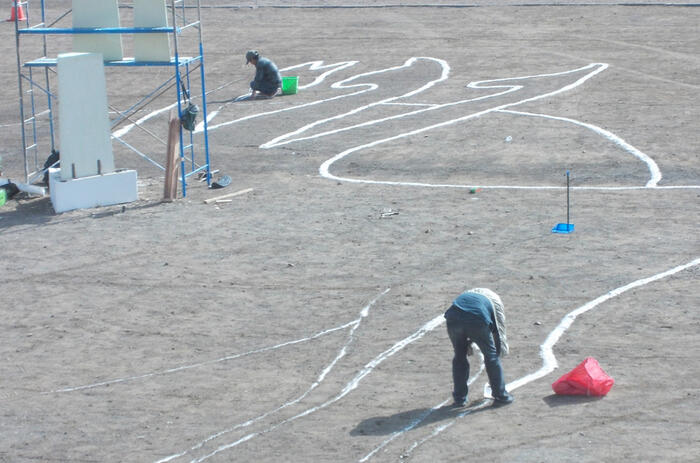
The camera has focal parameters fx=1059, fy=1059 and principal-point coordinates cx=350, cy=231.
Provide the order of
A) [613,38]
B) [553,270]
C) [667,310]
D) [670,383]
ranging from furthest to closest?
[613,38] < [553,270] < [667,310] < [670,383]

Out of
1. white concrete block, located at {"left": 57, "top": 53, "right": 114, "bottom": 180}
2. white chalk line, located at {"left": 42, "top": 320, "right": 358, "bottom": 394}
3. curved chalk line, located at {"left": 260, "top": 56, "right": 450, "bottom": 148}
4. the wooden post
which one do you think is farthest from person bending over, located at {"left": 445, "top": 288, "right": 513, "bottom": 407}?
curved chalk line, located at {"left": 260, "top": 56, "right": 450, "bottom": 148}

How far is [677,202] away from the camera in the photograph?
18859 millimetres

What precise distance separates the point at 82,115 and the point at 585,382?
12.4 meters

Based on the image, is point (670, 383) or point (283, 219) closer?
point (670, 383)

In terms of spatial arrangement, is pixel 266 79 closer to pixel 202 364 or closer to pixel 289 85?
pixel 289 85

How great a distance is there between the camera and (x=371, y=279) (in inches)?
616

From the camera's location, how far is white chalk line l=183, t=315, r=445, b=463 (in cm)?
1062

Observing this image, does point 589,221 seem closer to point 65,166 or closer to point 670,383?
point 670,383

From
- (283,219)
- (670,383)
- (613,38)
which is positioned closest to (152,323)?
(283,219)

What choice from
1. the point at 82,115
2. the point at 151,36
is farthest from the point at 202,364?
the point at 151,36

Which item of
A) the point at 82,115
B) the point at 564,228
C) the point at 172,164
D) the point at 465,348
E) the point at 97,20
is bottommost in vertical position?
the point at 564,228

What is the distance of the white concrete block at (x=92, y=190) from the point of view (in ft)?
66.1

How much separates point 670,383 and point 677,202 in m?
8.02

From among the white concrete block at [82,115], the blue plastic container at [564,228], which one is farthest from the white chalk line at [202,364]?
the white concrete block at [82,115]
